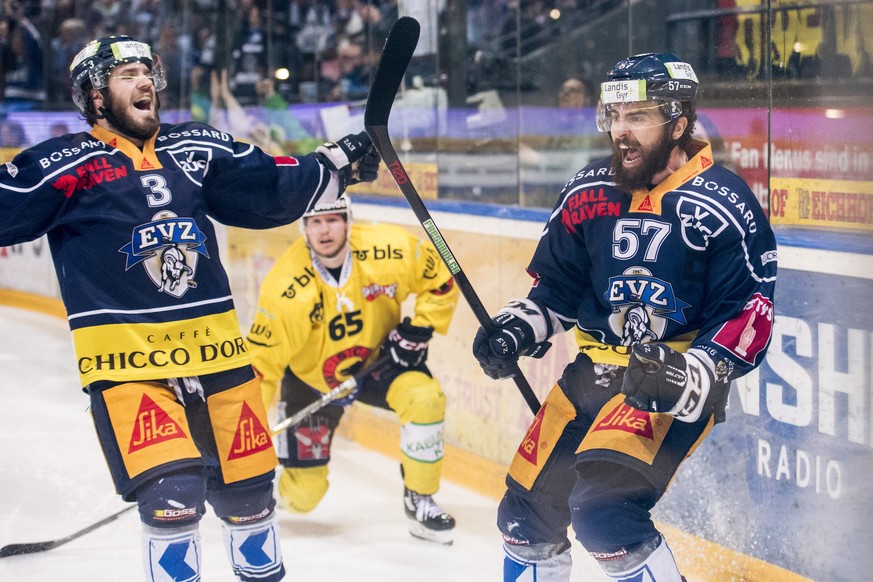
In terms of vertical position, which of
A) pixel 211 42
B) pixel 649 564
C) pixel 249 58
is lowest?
pixel 649 564

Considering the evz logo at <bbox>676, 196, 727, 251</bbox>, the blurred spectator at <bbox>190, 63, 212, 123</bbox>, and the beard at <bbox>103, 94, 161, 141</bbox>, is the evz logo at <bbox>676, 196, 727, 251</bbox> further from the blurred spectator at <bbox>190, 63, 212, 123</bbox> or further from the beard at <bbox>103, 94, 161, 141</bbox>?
the blurred spectator at <bbox>190, 63, 212, 123</bbox>

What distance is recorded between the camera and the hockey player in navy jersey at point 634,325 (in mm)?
2162

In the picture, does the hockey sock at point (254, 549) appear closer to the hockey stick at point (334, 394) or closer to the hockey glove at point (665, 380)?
the hockey glove at point (665, 380)

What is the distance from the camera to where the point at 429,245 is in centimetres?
399

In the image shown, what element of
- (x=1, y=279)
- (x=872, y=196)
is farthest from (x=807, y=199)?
(x=1, y=279)

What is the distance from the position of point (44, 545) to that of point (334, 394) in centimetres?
94

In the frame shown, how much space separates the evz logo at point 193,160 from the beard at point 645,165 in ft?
2.82

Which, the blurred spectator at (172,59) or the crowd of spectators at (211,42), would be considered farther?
the blurred spectator at (172,59)

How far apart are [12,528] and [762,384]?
226cm

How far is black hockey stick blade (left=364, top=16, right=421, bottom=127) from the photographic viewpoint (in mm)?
2518

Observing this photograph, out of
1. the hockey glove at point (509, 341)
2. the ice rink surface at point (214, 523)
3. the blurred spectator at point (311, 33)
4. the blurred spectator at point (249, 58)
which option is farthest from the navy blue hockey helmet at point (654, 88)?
the blurred spectator at point (249, 58)

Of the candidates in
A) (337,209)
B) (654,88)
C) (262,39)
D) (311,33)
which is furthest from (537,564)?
(262,39)

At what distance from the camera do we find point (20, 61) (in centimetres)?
808

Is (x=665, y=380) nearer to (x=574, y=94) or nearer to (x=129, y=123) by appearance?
(x=129, y=123)
